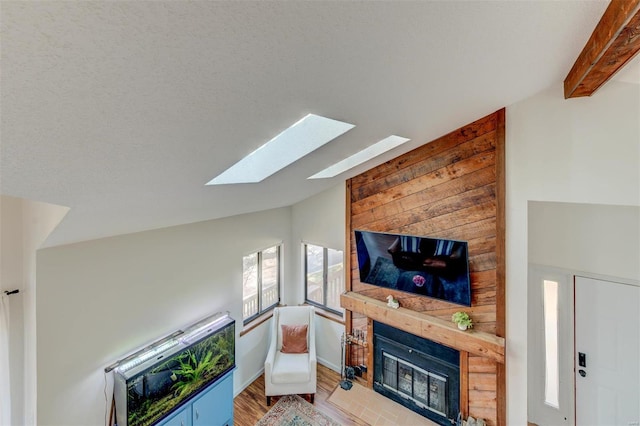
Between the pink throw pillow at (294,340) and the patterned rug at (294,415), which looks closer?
the patterned rug at (294,415)

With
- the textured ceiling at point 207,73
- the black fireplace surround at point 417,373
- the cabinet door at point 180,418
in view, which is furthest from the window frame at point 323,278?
the textured ceiling at point 207,73

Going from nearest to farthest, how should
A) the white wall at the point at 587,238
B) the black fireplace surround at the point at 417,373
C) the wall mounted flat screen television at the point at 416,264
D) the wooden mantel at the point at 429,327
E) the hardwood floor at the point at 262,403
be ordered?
the white wall at the point at 587,238 < the wooden mantel at the point at 429,327 < the wall mounted flat screen television at the point at 416,264 < the black fireplace surround at the point at 417,373 < the hardwood floor at the point at 262,403

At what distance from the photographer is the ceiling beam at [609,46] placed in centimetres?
133

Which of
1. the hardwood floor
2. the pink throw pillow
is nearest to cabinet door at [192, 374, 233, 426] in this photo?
the hardwood floor

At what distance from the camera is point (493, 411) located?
3.38 metres

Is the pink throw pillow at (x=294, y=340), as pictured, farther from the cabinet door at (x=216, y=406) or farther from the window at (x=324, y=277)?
the cabinet door at (x=216, y=406)

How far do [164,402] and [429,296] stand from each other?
3.16 m

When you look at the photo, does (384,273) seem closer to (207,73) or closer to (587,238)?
(587,238)

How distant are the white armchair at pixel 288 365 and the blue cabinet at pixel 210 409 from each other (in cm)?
56

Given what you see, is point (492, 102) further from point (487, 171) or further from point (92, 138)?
point (92, 138)

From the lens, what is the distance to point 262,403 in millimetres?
4102

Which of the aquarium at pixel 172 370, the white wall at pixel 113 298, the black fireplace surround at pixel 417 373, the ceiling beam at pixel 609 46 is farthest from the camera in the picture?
the black fireplace surround at pixel 417 373

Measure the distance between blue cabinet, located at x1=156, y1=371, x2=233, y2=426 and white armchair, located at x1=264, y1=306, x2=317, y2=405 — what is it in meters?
0.56

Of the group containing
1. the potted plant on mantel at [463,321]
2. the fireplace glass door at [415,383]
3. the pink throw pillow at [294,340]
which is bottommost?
the fireplace glass door at [415,383]
